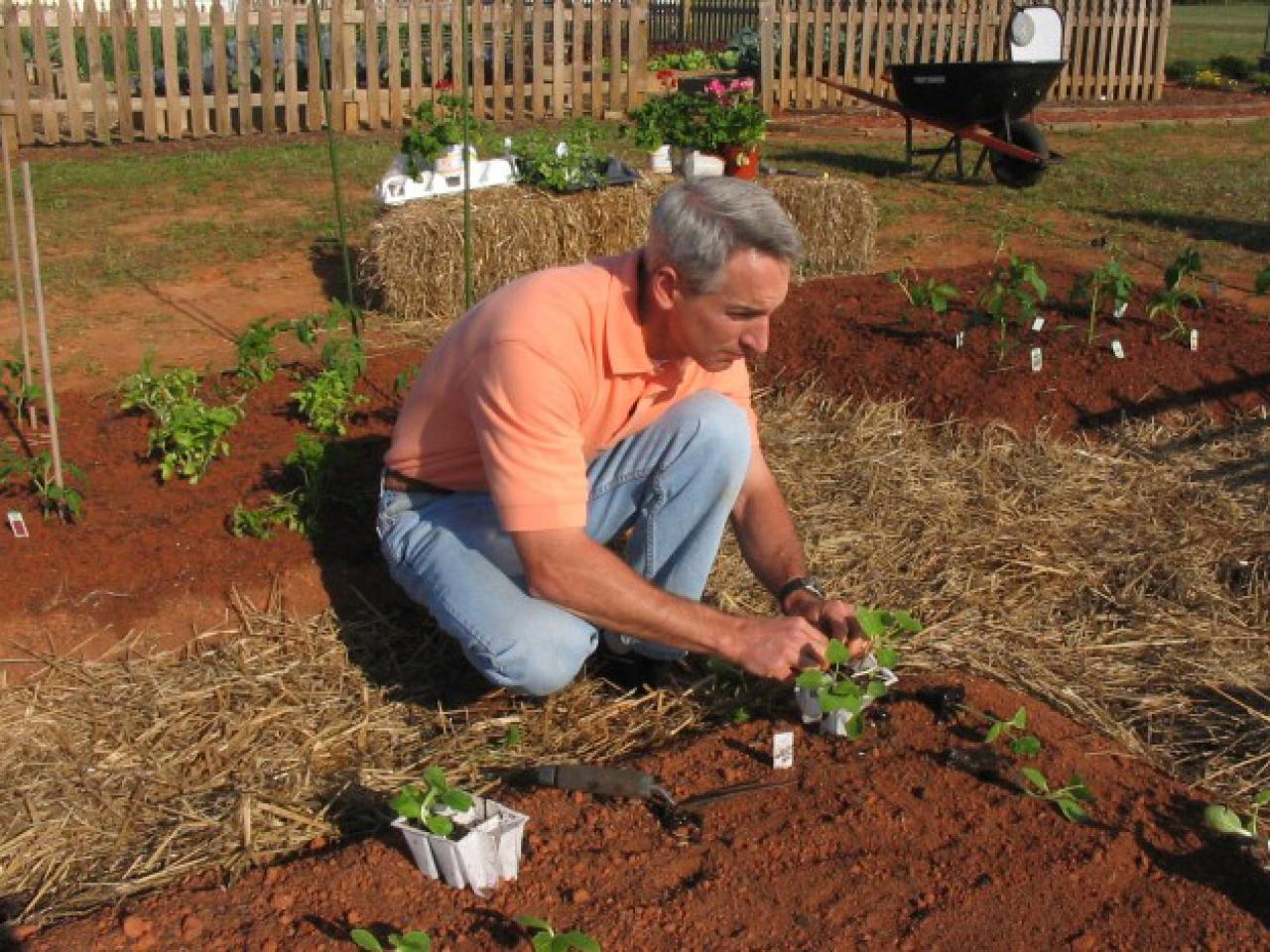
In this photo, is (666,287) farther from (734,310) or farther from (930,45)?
(930,45)

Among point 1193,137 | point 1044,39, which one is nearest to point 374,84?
point 1044,39

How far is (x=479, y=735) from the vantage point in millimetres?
3373

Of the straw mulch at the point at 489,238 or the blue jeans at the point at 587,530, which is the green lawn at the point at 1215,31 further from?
the blue jeans at the point at 587,530

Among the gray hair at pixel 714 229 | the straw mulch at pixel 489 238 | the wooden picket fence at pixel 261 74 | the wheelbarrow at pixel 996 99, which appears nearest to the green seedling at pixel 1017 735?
the gray hair at pixel 714 229

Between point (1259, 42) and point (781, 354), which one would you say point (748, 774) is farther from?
point (1259, 42)

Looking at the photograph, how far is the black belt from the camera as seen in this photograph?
340 cm

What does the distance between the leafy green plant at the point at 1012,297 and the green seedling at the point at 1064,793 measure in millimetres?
3135

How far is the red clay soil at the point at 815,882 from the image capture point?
7.82 feet

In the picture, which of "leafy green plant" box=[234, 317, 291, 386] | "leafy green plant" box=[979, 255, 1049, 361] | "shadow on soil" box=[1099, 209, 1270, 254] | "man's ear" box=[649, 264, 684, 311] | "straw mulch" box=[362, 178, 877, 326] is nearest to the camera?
"man's ear" box=[649, 264, 684, 311]

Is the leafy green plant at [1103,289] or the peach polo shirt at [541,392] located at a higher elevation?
the peach polo shirt at [541,392]

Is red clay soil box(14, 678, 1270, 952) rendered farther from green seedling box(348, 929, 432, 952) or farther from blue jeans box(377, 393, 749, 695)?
blue jeans box(377, 393, 749, 695)

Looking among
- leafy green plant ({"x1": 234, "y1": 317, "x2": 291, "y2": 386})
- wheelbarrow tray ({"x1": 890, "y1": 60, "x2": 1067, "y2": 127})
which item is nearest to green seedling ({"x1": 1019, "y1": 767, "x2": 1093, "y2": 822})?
leafy green plant ({"x1": 234, "y1": 317, "x2": 291, "y2": 386})

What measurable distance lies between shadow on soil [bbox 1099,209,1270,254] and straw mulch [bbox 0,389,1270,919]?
4.51 m

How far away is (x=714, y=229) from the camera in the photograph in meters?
2.78
